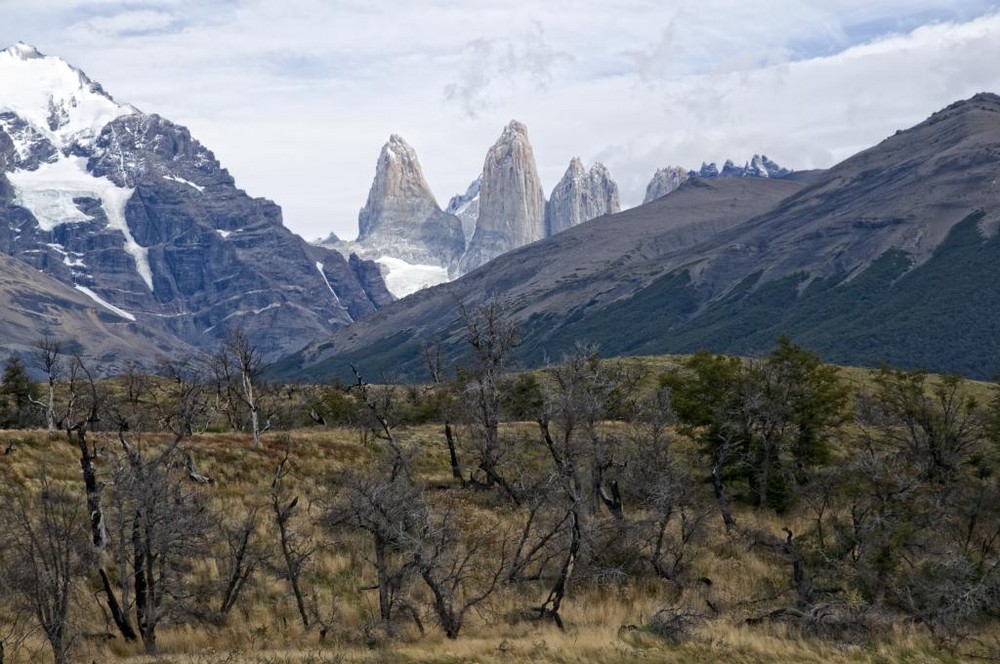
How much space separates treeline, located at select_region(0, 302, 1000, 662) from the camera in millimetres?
23656

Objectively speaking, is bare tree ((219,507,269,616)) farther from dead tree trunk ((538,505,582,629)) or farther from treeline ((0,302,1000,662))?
dead tree trunk ((538,505,582,629))

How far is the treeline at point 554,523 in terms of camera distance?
931 inches

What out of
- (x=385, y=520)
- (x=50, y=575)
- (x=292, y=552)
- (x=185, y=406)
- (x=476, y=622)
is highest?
(x=185, y=406)

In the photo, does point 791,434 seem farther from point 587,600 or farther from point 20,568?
point 20,568

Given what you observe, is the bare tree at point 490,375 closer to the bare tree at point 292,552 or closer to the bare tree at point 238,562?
the bare tree at point 292,552

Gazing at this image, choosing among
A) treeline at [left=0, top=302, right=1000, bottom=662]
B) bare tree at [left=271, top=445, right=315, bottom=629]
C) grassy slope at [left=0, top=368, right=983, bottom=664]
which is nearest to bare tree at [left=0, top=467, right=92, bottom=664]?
treeline at [left=0, top=302, right=1000, bottom=662]

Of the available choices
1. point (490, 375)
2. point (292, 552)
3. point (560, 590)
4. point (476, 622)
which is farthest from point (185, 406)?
point (490, 375)

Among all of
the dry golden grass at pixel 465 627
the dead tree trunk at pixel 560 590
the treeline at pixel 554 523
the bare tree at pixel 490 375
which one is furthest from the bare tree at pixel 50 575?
the bare tree at pixel 490 375

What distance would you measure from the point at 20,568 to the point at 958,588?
25.2 meters

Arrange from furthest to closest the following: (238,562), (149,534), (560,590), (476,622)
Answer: (476,622)
(560,590)
(238,562)
(149,534)

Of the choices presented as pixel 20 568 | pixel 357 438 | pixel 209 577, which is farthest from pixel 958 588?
pixel 357 438

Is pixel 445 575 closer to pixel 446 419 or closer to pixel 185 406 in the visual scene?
pixel 185 406

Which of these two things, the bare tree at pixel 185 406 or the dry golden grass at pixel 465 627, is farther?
the bare tree at pixel 185 406

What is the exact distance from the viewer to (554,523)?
33125mm
